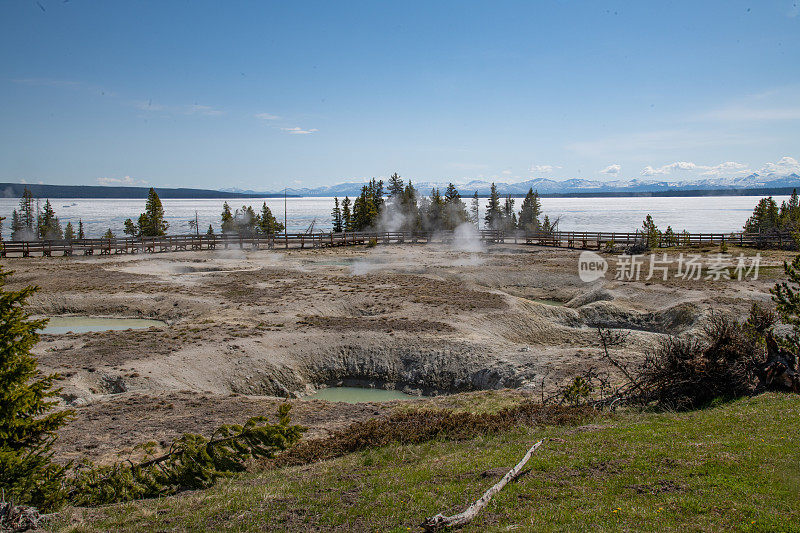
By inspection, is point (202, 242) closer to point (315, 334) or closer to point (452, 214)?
point (315, 334)

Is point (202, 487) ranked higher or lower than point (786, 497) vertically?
lower

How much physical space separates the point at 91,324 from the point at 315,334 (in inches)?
575

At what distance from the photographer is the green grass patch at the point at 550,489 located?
7.09 metres

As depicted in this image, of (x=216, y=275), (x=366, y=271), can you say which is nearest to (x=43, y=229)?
(x=216, y=275)

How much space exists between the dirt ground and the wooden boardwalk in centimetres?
1415

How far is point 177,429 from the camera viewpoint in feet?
45.0

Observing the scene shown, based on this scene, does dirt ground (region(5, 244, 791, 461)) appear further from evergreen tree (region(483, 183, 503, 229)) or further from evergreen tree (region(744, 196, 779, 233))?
evergreen tree (region(483, 183, 503, 229))

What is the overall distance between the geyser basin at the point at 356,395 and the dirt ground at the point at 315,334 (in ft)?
1.41

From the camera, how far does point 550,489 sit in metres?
8.27

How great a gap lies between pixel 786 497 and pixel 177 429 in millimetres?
13576

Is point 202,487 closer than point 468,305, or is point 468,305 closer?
point 202,487

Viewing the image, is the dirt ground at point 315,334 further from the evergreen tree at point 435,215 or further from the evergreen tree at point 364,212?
the evergreen tree at point 435,215

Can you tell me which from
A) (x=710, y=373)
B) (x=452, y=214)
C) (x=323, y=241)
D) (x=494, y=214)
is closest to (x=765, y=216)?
(x=494, y=214)

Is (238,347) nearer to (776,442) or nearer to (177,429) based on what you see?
(177,429)
